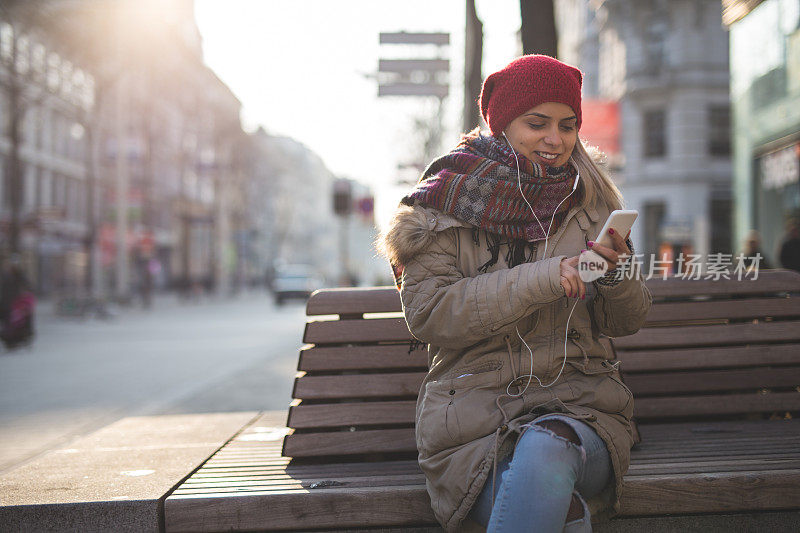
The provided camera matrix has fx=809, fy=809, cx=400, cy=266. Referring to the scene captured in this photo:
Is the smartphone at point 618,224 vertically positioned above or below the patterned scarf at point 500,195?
below

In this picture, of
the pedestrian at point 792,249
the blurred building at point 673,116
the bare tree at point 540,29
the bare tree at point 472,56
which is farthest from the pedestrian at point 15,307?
the blurred building at point 673,116

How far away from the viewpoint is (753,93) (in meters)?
14.8

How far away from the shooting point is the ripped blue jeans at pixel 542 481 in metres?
2.13

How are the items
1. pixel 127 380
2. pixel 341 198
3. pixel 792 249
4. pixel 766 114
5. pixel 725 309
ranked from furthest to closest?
pixel 341 198
pixel 766 114
pixel 792 249
pixel 127 380
pixel 725 309

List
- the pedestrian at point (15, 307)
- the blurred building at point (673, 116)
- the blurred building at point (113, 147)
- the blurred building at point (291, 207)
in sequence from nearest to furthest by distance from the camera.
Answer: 1. the pedestrian at point (15, 307)
2. the blurred building at point (113, 147)
3. the blurred building at point (673, 116)
4. the blurred building at point (291, 207)

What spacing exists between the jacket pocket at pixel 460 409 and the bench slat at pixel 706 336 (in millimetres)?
1178

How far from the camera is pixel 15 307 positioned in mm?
14938

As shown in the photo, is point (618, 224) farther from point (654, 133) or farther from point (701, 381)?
point (654, 133)

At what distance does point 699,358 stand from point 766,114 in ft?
40.4

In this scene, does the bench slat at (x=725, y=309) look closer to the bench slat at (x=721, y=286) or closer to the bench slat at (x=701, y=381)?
the bench slat at (x=721, y=286)

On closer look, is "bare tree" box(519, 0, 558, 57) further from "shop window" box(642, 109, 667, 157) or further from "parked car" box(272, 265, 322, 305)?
"parked car" box(272, 265, 322, 305)

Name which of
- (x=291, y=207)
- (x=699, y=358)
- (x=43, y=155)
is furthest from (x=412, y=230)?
(x=291, y=207)

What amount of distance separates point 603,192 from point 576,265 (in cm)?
51

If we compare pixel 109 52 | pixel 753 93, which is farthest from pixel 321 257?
pixel 753 93
